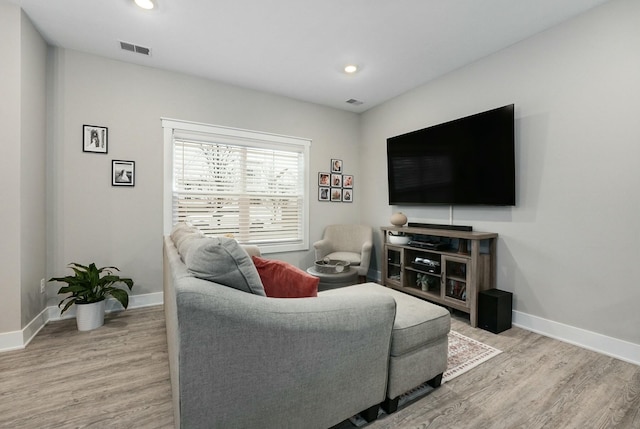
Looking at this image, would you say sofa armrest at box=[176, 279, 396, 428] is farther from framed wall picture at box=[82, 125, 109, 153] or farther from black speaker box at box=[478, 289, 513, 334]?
framed wall picture at box=[82, 125, 109, 153]

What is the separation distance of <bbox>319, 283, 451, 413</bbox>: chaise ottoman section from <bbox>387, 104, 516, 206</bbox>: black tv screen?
1.69 metres

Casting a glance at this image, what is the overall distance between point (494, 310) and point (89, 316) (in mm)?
3673

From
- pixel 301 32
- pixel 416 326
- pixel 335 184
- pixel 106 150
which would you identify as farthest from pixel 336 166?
pixel 416 326

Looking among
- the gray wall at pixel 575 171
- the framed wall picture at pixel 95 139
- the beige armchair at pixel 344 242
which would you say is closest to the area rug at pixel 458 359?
the gray wall at pixel 575 171

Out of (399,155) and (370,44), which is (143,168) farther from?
(399,155)

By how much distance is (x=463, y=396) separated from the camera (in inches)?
67.2

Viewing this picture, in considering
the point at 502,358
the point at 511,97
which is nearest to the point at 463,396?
the point at 502,358

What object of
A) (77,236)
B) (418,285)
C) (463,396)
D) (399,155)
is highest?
(399,155)

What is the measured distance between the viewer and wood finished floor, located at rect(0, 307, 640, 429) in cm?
151

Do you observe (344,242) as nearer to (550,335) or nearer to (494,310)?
(494,310)

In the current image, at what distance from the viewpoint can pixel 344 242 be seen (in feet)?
14.0

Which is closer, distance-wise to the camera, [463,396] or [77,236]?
[463,396]

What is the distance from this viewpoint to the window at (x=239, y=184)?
11.1 feet

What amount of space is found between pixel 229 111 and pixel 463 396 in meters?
3.70
